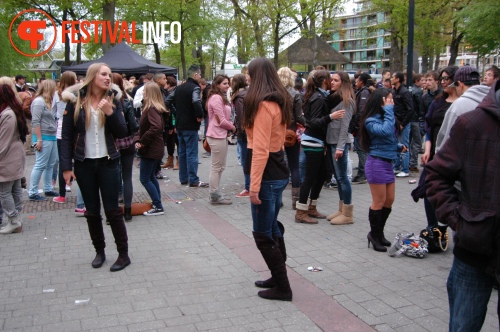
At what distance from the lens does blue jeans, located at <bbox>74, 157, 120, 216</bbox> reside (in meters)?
4.91

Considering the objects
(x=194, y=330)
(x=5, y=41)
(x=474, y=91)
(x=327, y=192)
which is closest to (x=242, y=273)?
(x=194, y=330)

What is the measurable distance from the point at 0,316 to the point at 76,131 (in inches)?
72.5

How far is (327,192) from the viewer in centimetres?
871

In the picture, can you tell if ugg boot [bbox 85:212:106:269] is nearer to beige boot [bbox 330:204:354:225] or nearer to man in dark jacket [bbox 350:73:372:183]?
beige boot [bbox 330:204:354:225]

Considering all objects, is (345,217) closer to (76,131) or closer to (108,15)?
(76,131)

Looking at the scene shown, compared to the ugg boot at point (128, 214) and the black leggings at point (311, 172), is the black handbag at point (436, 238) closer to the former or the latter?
the black leggings at point (311, 172)

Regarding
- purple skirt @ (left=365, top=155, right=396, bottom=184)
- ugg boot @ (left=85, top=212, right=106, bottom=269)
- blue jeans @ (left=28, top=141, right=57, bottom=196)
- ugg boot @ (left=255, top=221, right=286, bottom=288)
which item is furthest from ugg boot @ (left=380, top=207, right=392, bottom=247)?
blue jeans @ (left=28, top=141, right=57, bottom=196)

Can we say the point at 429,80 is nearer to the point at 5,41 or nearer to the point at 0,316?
the point at 0,316

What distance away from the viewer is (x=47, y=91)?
812cm

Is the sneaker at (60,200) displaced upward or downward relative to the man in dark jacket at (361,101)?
downward

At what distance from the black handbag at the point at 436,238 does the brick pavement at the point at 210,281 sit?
0.31 ft

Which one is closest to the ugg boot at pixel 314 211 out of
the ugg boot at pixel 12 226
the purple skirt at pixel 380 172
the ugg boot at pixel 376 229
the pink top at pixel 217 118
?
the ugg boot at pixel 376 229

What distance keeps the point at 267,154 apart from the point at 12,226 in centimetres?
411

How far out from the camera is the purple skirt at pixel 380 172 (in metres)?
5.41
